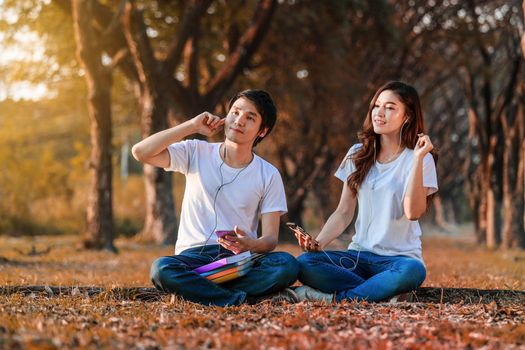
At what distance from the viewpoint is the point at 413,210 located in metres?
5.46

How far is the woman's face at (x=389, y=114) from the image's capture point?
5754 mm

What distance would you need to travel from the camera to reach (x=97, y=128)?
1227 cm

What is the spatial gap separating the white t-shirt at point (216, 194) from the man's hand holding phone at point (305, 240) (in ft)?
0.62

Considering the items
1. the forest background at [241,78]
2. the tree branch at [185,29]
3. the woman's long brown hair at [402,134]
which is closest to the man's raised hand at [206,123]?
the woman's long brown hair at [402,134]

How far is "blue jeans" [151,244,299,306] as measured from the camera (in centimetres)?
524

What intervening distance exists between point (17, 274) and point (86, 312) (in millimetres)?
3075

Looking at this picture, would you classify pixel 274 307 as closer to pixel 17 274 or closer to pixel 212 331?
pixel 212 331

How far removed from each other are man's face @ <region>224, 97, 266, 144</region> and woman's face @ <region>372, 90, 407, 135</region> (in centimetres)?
88

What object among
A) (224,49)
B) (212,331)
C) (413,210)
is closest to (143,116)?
(224,49)

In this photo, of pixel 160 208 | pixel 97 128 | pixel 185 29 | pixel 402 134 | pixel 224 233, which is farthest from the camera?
pixel 160 208

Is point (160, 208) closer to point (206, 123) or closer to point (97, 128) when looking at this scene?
point (97, 128)

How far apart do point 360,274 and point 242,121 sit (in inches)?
55.1

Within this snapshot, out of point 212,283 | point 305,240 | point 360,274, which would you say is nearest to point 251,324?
point 212,283

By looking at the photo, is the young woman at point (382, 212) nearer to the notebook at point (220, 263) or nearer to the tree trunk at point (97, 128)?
the notebook at point (220, 263)
